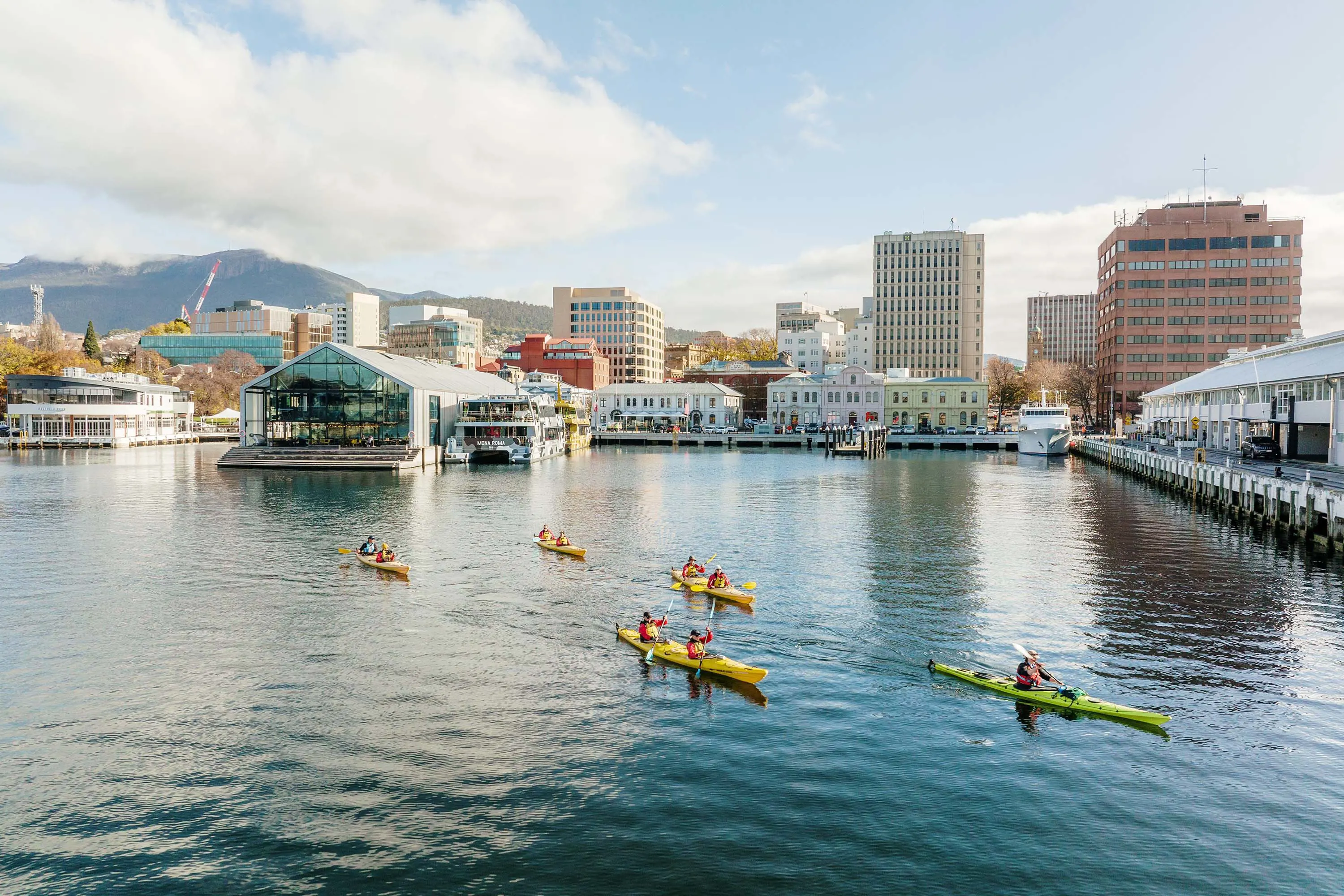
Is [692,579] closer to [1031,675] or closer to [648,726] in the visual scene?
[648,726]

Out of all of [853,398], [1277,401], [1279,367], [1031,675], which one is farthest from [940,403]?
[1031,675]

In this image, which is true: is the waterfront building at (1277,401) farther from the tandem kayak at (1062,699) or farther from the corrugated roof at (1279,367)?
the tandem kayak at (1062,699)

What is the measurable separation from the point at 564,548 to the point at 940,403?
5963 inches

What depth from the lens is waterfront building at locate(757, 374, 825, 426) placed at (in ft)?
632

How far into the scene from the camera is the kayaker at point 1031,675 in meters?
25.2

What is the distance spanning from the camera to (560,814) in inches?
730

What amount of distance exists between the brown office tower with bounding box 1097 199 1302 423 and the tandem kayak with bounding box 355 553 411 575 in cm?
17262

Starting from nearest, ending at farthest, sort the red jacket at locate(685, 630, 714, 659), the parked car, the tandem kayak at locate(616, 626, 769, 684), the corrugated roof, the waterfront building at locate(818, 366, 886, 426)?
the tandem kayak at locate(616, 626, 769, 684)
the red jacket at locate(685, 630, 714, 659)
the corrugated roof
the parked car
the waterfront building at locate(818, 366, 886, 426)

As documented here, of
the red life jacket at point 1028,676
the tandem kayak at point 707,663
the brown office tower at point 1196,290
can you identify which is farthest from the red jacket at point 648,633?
the brown office tower at point 1196,290

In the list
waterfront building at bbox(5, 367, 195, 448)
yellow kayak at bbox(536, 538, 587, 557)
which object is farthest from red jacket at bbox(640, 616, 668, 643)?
waterfront building at bbox(5, 367, 195, 448)

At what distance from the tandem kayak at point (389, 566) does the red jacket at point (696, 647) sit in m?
18.3

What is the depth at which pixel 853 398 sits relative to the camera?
190m

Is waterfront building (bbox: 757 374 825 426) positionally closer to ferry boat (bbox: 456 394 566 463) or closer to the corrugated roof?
ferry boat (bbox: 456 394 566 463)

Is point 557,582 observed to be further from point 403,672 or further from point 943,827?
point 943,827
